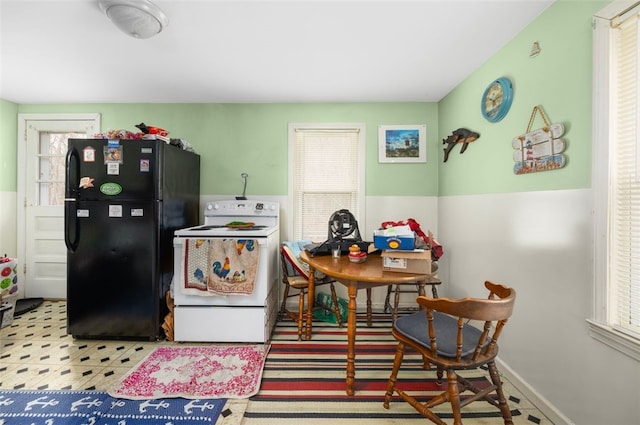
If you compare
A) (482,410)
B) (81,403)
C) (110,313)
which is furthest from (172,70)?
(482,410)

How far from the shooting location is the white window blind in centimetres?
126

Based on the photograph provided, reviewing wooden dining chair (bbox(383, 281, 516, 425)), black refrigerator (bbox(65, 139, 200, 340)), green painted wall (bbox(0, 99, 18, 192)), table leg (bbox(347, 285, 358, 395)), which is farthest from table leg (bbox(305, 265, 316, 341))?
green painted wall (bbox(0, 99, 18, 192))

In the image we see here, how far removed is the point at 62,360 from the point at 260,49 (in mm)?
3057

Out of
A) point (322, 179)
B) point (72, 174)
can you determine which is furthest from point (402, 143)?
point (72, 174)

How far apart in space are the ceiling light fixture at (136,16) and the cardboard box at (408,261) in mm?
2172

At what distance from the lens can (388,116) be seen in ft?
10.6

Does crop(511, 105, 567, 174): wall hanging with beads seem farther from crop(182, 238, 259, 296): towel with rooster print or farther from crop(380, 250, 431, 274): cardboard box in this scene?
crop(182, 238, 259, 296): towel with rooster print

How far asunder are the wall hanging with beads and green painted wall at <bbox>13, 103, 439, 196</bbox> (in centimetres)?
137

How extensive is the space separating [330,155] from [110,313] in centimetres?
281

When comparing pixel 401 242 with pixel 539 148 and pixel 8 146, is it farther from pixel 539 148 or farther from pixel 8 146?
pixel 8 146

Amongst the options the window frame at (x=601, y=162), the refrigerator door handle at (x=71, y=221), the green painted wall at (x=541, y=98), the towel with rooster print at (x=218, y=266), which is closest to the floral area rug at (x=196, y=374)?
the towel with rooster print at (x=218, y=266)

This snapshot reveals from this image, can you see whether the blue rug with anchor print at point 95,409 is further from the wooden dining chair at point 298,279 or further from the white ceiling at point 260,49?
the white ceiling at point 260,49

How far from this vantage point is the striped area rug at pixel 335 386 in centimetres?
163

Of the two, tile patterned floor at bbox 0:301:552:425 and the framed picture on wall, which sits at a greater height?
the framed picture on wall
